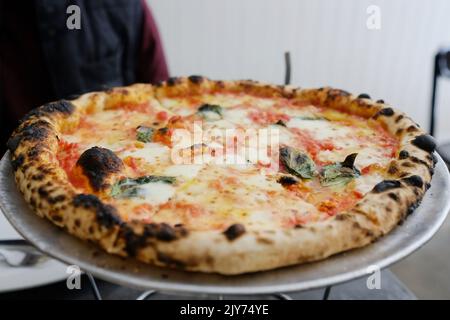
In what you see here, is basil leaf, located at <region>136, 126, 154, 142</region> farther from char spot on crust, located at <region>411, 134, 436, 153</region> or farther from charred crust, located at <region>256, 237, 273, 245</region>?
char spot on crust, located at <region>411, 134, 436, 153</region>

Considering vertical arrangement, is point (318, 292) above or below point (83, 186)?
below

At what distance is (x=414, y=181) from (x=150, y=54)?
6.52 feet

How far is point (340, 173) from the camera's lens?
130cm

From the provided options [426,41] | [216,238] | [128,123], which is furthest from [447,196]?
[426,41]

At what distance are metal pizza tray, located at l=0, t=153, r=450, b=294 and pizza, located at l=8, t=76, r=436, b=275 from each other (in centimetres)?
2

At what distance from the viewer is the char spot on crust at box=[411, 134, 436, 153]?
1.35 meters

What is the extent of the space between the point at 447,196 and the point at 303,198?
1.07 ft

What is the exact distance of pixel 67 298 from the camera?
57.9 inches

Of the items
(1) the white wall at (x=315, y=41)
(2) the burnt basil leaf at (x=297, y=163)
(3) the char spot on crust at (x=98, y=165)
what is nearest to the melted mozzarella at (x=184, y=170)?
(3) the char spot on crust at (x=98, y=165)

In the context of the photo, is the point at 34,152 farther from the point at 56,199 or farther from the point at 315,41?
the point at 315,41

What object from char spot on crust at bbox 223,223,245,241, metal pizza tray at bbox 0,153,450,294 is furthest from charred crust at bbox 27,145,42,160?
char spot on crust at bbox 223,223,245,241

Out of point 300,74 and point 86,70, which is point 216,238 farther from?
point 300,74

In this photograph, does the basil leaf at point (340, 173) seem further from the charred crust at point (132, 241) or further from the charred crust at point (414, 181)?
the charred crust at point (132, 241)

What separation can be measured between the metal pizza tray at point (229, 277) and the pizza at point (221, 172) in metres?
0.02
